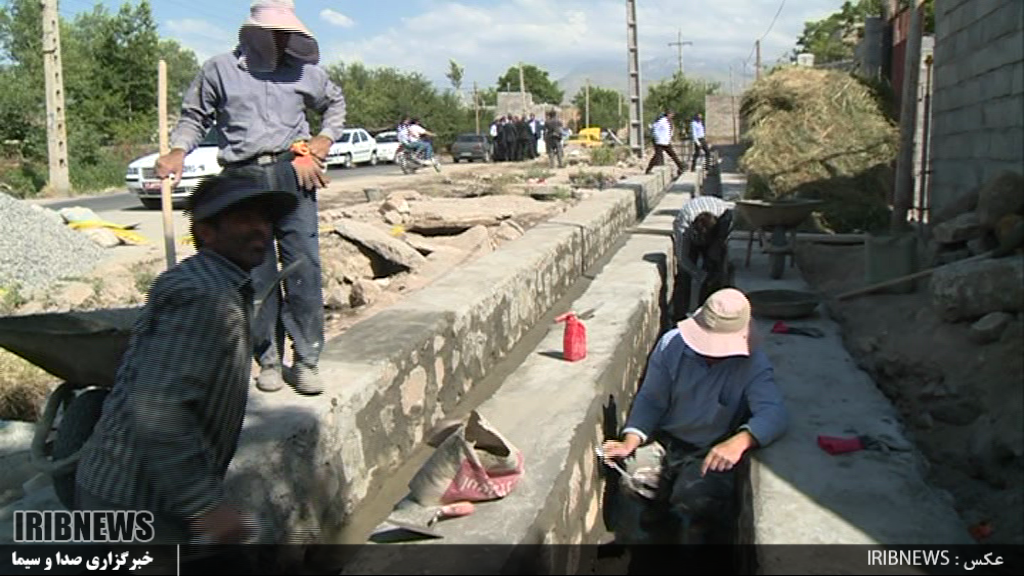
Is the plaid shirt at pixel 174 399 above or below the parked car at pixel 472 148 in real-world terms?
below

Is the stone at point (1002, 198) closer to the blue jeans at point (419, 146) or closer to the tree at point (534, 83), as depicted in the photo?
the blue jeans at point (419, 146)

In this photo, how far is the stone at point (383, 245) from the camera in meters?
7.60

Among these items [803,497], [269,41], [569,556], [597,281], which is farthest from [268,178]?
[597,281]

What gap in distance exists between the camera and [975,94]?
6.24m

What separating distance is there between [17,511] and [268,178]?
4.44 feet

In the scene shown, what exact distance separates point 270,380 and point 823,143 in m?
9.69

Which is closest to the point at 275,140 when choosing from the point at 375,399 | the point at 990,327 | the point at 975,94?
the point at 375,399

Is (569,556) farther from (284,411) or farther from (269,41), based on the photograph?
(269,41)

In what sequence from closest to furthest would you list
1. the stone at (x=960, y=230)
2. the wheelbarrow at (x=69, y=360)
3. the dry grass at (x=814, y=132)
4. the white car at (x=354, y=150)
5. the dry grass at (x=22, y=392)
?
the wheelbarrow at (x=69, y=360), the dry grass at (x=22, y=392), the stone at (x=960, y=230), the dry grass at (x=814, y=132), the white car at (x=354, y=150)

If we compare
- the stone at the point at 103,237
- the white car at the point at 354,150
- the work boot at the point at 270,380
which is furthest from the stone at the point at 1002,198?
the white car at the point at 354,150

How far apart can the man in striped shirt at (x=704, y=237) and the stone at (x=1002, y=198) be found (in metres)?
1.98

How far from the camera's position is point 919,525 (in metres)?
2.54

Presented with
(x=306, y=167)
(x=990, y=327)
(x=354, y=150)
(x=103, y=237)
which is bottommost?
(x=990, y=327)

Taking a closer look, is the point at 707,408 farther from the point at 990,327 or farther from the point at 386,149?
the point at 386,149
